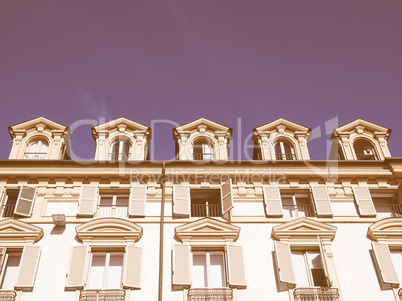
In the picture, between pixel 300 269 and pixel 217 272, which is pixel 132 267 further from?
pixel 300 269

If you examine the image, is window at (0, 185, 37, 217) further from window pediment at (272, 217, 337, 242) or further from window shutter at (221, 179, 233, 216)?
window pediment at (272, 217, 337, 242)

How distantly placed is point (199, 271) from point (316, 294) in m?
4.25

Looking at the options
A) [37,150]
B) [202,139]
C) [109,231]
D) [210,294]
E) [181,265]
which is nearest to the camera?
[210,294]

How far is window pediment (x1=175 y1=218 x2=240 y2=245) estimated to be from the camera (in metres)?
17.5

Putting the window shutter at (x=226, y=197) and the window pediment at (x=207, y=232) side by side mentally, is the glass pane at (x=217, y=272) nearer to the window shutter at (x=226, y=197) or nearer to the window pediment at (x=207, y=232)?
the window pediment at (x=207, y=232)

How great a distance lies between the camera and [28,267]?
53.3 ft

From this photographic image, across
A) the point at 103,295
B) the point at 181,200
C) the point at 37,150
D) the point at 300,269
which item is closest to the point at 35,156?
the point at 37,150

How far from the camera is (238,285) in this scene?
16109 millimetres

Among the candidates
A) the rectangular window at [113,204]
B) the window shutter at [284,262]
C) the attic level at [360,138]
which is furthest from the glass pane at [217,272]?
the attic level at [360,138]

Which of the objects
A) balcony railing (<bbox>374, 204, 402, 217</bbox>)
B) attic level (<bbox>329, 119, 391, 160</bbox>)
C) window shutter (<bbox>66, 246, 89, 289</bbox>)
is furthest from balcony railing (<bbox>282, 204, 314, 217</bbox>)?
window shutter (<bbox>66, 246, 89, 289</bbox>)

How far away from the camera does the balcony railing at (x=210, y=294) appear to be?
51.5ft

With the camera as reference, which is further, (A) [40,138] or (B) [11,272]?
(A) [40,138]

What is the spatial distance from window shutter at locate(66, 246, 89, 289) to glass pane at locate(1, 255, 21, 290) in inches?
81.1

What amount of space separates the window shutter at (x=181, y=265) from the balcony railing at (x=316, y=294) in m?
3.84
